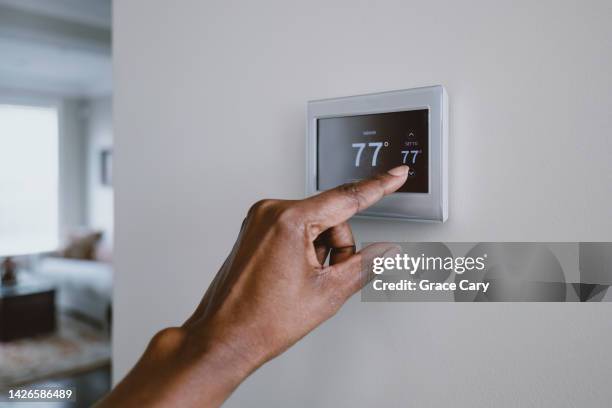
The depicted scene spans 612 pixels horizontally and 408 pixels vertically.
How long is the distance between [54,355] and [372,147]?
4210 mm

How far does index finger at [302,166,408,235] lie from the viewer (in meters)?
0.38

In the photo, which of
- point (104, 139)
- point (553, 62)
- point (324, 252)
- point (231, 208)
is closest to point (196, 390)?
point (324, 252)

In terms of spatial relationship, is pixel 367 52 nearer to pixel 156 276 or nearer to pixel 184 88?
pixel 184 88

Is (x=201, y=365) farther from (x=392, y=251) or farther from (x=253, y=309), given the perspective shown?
(x=392, y=251)

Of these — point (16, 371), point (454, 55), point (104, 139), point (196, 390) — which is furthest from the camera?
point (104, 139)

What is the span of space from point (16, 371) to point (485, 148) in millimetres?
4084

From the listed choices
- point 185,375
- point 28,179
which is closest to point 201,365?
point 185,375

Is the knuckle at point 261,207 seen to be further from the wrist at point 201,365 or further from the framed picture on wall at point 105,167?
the framed picture on wall at point 105,167

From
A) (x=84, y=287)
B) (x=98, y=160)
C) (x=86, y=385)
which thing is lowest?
(x=86, y=385)

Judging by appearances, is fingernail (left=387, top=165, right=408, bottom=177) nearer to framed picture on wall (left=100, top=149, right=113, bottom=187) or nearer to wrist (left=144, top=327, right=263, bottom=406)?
wrist (left=144, top=327, right=263, bottom=406)

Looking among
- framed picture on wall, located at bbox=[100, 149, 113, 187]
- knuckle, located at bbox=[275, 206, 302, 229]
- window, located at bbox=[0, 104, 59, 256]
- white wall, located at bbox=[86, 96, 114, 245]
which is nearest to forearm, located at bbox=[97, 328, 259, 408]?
knuckle, located at bbox=[275, 206, 302, 229]

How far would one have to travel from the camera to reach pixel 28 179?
21.2 feet

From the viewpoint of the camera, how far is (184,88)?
672 mm

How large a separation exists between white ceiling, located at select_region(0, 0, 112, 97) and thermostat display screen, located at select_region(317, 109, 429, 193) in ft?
13.6
